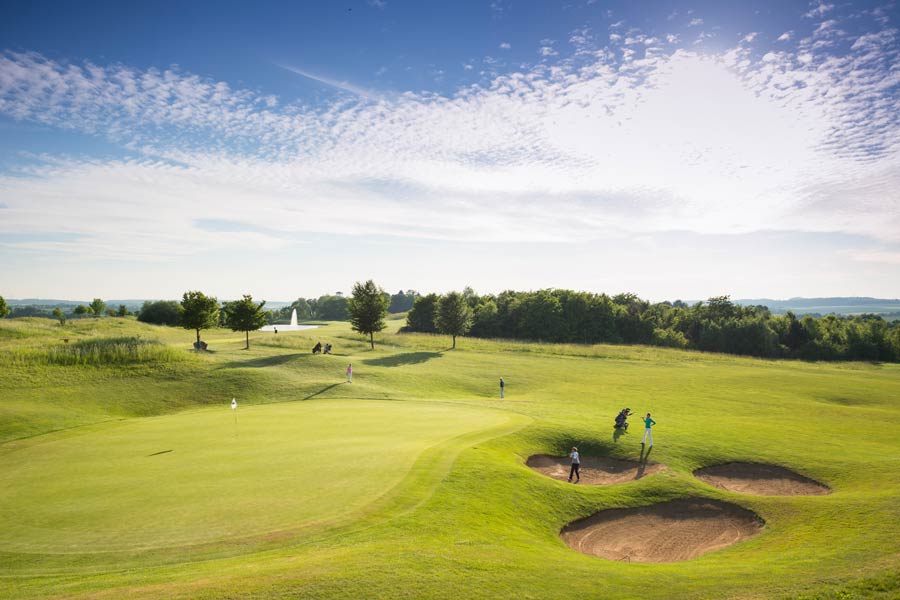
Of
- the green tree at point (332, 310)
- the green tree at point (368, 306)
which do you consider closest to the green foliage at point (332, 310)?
the green tree at point (332, 310)

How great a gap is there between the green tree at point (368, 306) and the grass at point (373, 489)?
24.8 metres

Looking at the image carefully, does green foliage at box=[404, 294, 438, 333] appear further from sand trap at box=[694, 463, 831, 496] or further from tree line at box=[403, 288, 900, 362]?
sand trap at box=[694, 463, 831, 496]

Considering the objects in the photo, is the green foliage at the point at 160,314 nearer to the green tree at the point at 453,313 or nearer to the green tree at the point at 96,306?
the green tree at the point at 96,306

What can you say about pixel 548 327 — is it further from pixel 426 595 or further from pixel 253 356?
pixel 426 595

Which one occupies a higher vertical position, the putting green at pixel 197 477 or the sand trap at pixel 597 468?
the putting green at pixel 197 477

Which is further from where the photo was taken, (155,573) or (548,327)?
(548,327)

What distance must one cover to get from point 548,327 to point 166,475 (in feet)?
297

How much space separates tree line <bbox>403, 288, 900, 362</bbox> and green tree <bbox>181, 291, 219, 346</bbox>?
4782 cm

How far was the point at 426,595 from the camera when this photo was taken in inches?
382

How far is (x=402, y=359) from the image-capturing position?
186 ft

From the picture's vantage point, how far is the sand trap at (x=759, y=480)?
19.9 meters

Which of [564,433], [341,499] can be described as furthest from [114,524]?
[564,433]

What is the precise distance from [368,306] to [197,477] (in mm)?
48343

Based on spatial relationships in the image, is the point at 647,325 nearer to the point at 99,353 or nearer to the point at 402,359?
the point at 402,359
